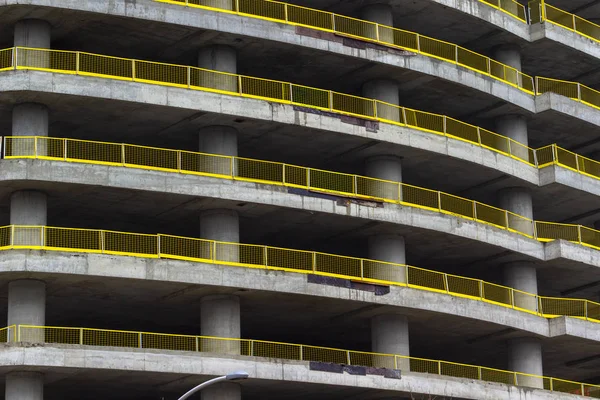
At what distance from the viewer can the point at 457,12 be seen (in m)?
65.9

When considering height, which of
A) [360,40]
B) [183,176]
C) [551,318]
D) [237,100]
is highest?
[360,40]

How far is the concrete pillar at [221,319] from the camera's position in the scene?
55531mm

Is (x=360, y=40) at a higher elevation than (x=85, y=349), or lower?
higher

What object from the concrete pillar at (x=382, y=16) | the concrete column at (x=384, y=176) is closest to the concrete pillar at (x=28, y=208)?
the concrete column at (x=384, y=176)

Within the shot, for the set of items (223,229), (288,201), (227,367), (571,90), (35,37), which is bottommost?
(227,367)

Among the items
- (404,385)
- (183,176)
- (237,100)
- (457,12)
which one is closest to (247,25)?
(237,100)

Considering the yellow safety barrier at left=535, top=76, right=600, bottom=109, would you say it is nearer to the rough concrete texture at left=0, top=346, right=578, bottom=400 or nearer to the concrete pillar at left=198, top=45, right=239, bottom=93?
the rough concrete texture at left=0, top=346, right=578, bottom=400

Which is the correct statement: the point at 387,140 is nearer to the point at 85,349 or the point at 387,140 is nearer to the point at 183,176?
the point at 183,176

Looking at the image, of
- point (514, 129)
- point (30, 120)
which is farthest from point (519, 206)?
point (30, 120)

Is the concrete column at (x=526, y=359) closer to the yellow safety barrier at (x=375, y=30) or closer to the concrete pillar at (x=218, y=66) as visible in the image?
the yellow safety barrier at (x=375, y=30)

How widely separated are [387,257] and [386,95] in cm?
784

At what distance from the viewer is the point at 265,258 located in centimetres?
5697

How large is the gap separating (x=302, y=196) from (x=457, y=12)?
555 inches

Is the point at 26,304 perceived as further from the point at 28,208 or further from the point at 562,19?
the point at 562,19
